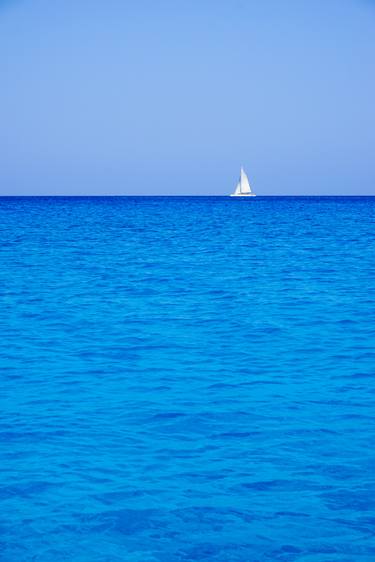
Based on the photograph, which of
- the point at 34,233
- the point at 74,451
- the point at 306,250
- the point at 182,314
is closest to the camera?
the point at 74,451

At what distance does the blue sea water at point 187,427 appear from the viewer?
198 inches

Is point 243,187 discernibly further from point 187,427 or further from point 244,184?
point 187,427

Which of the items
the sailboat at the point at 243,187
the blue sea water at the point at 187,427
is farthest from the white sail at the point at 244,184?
the blue sea water at the point at 187,427

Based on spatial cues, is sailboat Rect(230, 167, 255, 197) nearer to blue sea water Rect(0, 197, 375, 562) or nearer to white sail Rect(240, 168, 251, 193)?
white sail Rect(240, 168, 251, 193)

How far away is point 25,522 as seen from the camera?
517cm

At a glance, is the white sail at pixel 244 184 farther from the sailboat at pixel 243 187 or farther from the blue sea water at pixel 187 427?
the blue sea water at pixel 187 427

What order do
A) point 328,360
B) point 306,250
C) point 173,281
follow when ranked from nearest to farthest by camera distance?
1. point 328,360
2. point 173,281
3. point 306,250

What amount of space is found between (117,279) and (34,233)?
22.8m

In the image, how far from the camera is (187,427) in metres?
A: 7.24

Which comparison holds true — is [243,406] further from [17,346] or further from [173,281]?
[173,281]

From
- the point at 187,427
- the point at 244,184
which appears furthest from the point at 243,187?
the point at 187,427

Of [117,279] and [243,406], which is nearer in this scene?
[243,406]

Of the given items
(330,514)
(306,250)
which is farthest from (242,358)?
(306,250)

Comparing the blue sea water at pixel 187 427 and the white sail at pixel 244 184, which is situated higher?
the white sail at pixel 244 184
